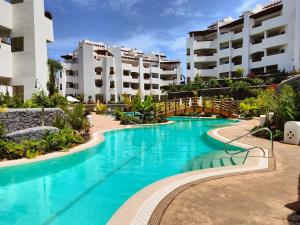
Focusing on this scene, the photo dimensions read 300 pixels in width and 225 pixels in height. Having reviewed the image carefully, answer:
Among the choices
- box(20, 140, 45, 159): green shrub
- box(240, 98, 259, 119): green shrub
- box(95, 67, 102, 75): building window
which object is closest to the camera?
box(20, 140, 45, 159): green shrub

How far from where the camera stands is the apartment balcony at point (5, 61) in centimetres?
1866

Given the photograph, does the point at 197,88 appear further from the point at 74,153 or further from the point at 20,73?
the point at 74,153

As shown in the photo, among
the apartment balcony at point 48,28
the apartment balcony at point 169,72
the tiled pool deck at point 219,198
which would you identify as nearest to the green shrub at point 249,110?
the apartment balcony at point 48,28

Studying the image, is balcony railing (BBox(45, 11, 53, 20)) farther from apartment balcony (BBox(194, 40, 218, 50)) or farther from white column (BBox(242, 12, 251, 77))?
apartment balcony (BBox(194, 40, 218, 50))

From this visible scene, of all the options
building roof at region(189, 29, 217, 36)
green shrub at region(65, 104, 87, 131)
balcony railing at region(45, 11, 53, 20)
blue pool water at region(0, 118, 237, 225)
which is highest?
building roof at region(189, 29, 217, 36)

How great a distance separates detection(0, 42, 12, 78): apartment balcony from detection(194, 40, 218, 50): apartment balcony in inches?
1756

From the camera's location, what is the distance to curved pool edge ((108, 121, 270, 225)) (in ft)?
16.6

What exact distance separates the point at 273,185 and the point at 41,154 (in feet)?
30.9

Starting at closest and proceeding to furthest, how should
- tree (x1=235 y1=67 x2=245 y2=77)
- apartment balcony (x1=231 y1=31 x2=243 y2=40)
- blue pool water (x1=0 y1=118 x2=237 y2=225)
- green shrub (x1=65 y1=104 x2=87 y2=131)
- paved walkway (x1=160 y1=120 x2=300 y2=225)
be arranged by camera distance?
paved walkway (x1=160 y1=120 x2=300 y2=225), blue pool water (x1=0 y1=118 x2=237 y2=225), green shrub (x1=65 y1=104 x2=87 y2=131), tree (x1=235 y1=67 x2=245 y2=77), apartment balcony (x1=231 y1=31 x2=243 y2=40)

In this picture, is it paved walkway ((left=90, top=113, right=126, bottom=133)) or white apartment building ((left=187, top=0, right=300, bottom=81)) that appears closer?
paved walkway ((left=90, top=113, right=126, bottom=133))

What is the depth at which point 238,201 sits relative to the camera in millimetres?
5840

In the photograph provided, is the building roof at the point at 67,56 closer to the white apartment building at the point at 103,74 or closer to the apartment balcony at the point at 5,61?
the white apartment building at the point at 103,74

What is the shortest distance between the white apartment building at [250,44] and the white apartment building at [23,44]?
36018 millimetres

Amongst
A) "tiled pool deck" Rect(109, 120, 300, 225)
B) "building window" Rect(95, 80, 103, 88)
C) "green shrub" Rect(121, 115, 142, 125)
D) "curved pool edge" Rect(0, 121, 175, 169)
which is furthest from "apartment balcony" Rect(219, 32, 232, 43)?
"tiled pool deck" Rect(109, 120, 300, 225)
